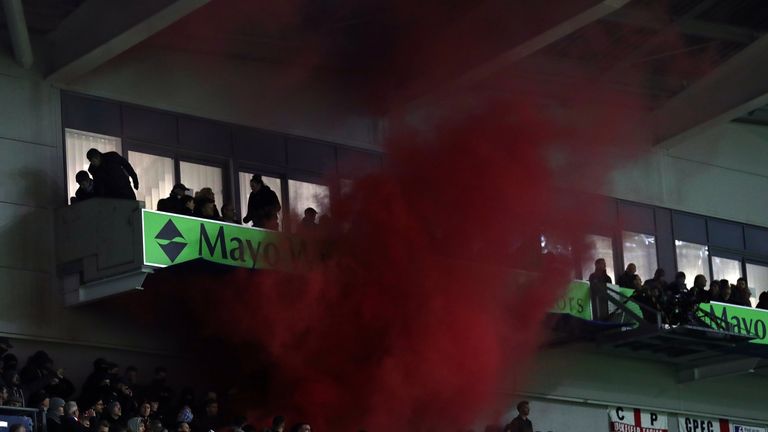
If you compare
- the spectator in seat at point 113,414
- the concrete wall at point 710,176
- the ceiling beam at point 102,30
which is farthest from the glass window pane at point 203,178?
the concrete wall at point 710,176

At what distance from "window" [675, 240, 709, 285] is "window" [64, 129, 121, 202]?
41.9 feet

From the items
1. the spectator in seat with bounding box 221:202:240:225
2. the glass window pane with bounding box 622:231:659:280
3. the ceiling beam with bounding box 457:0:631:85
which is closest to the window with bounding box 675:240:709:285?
the glass window pane with bounding box 622:231:659:280

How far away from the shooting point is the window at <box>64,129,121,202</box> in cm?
2136

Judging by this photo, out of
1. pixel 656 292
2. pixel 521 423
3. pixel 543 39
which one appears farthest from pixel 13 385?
pixel 656 292

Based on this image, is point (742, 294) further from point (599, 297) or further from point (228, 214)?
point (228, 214)

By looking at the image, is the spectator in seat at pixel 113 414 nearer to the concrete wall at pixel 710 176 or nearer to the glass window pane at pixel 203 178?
the glass window pane at pixel 203 178

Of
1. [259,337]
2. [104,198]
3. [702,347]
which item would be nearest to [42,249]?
[104,198]

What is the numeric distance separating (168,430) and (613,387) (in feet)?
35.5

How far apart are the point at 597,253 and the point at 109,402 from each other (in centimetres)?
1244

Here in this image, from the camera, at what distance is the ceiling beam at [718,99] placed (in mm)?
27312

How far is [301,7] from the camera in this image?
2309cm

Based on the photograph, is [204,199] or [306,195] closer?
[204,199]

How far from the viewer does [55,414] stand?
17.3m

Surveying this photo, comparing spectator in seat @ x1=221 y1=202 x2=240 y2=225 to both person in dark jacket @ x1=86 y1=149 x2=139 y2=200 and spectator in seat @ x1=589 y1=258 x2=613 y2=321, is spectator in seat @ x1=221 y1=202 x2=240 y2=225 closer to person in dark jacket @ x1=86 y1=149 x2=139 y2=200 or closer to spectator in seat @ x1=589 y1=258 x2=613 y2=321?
person in dark jacket @ x1=86 y1=149 x2=139 y2=200
